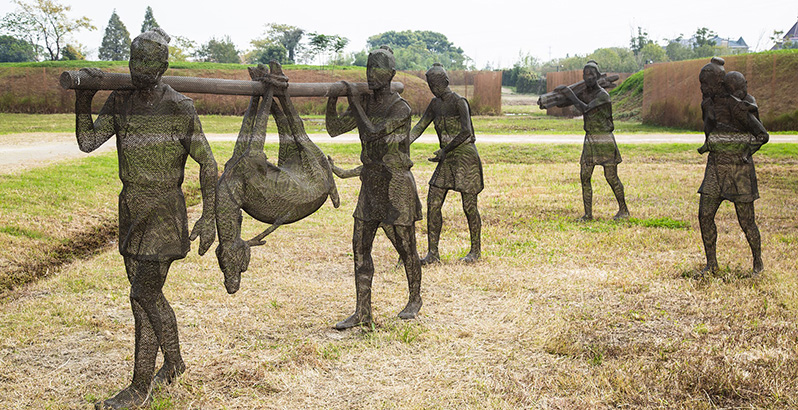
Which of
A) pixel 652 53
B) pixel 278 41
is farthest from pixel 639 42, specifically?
pixel 278 41

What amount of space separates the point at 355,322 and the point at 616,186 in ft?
19.0

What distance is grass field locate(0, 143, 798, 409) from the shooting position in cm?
448

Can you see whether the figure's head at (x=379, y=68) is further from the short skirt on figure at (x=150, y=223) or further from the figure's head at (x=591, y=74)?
the figure's head at (x=591, y=74)

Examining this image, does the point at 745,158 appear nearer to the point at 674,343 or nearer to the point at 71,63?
the point at 674,343

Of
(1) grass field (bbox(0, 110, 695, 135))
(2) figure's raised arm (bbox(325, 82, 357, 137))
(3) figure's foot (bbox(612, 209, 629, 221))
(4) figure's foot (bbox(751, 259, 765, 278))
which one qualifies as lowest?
(4) figure's foot (bbox(751, 259, 765, 278))

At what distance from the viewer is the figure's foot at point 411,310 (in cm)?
580

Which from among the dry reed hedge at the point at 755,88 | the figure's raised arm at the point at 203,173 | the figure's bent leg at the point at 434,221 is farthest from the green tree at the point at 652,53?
the figure's raised arm at the point at 203,173

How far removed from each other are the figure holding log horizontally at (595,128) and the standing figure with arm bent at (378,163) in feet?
16.2

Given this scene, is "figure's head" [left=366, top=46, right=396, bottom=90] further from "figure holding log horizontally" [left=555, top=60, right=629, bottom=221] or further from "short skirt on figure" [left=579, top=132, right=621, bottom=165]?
"short skirt on figure" [left=579, top=132, right=621, bottom=165]

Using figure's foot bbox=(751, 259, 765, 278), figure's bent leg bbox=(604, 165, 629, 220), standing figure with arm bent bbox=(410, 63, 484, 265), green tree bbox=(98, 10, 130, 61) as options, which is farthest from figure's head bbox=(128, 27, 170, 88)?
green tree bbox=(98, 10, 130, 61)

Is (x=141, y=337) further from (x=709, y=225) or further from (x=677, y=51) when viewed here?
(x=677, y=51)

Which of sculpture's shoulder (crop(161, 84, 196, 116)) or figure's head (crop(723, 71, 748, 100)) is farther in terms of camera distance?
figure's head (crop(723, 71, 748, 100))

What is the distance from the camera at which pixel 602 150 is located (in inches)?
385

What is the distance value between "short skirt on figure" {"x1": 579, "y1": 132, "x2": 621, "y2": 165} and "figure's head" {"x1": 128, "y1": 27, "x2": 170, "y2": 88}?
7.26 metres
